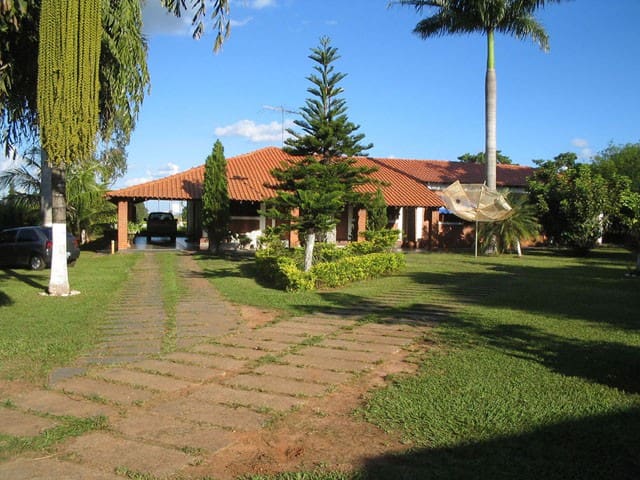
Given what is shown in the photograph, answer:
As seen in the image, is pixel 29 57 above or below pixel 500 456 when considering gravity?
above

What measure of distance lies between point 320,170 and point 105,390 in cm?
893

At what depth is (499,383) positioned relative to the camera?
4773mm

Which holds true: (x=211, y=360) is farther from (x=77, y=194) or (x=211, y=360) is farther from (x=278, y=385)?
(x=77, y=194)

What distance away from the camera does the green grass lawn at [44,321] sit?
5656 mm

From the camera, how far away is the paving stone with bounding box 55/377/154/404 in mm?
4539

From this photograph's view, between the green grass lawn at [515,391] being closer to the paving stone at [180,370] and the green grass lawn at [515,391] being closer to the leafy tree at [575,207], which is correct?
the paving stone at [180,370]

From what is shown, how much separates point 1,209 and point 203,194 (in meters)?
10.4

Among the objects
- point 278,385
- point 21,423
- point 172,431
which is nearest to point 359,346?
point 278,385

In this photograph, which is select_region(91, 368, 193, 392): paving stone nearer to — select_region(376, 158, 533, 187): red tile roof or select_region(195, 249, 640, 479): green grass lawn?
Answer: select_region(195, 249, 640, 479): green grass lawn

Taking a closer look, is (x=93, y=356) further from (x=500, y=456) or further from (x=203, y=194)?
(x=203, y=194)

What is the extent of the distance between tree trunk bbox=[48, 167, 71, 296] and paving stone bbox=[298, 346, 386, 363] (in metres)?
6.56

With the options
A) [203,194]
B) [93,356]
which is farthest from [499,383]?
[203,194]

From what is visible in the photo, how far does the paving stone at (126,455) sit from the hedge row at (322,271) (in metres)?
7.66

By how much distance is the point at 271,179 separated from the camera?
24.8 m
